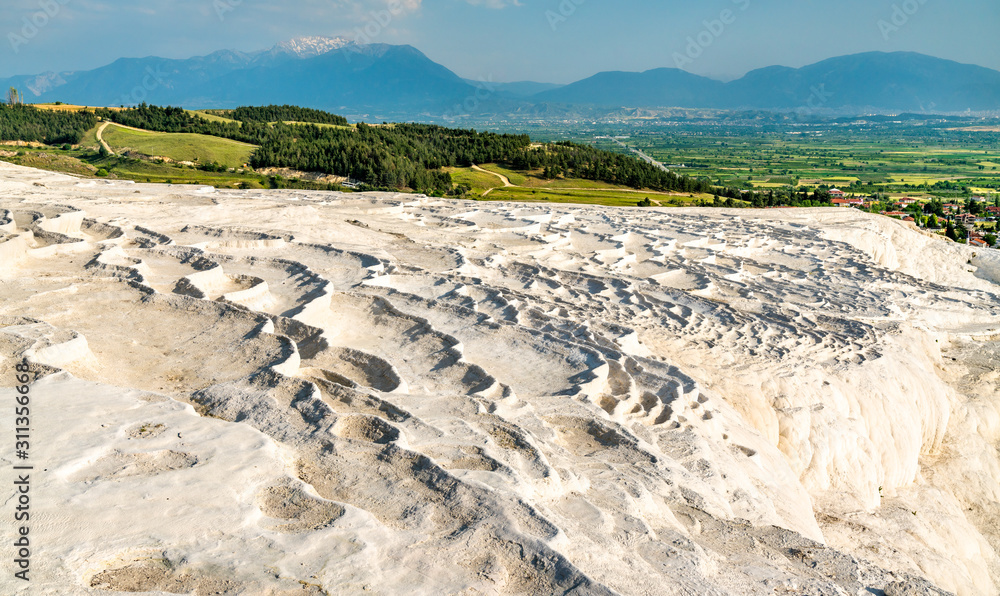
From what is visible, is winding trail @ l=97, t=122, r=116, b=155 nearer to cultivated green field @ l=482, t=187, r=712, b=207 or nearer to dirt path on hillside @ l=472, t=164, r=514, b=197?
dirt path on hillside @ l=472, t=164, r=514, b=197

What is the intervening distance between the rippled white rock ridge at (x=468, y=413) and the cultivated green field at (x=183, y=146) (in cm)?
4487

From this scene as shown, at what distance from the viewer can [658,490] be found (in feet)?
28.7

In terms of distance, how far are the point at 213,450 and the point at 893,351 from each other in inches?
678

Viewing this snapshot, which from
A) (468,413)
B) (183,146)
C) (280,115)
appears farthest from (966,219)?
(280,115)

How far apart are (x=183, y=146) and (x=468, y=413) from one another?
6974 cm

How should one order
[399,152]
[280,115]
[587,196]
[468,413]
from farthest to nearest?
1. [280,115]
2. [399,152]
3. [587,196]
4. [468,413]

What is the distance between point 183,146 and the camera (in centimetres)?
6862

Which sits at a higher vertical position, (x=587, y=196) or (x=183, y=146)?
(x=183, y=146)

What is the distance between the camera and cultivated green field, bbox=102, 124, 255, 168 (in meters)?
66.1

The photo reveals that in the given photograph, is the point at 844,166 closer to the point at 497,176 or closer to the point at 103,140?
the point at 497,176

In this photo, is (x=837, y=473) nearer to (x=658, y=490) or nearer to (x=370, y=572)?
(x=658, y=490)

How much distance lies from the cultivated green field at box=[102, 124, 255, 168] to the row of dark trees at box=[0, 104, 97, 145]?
124 inches

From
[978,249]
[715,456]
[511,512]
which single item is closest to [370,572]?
[511,512]

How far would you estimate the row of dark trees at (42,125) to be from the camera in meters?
70.9
